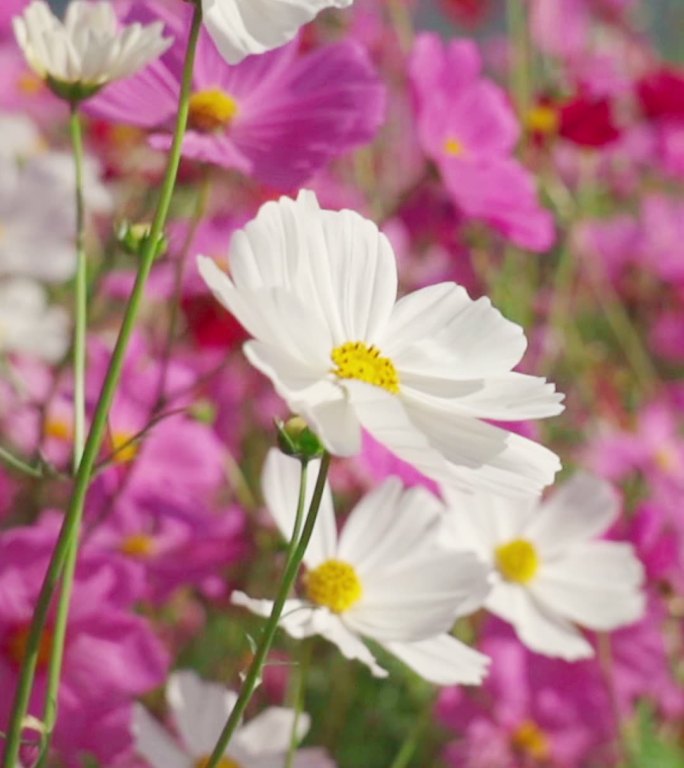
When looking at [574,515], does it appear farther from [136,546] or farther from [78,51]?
[78,51]

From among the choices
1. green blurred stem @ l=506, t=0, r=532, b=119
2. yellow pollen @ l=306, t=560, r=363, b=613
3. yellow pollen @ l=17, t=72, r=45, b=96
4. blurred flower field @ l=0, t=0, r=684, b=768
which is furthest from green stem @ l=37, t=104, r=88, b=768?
yellow pollen @ l=17, t=72, r=45, b=96

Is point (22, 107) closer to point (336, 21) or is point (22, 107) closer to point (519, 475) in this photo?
point (336, 21)

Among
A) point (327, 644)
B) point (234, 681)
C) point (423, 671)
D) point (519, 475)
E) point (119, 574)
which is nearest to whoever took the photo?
point (519, 475)

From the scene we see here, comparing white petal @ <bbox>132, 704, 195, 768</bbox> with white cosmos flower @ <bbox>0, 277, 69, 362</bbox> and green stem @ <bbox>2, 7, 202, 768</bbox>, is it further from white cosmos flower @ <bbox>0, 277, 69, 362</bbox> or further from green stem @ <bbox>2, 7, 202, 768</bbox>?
white cosmos flower @ <bbox>0, 277, 69, 362</bbox>

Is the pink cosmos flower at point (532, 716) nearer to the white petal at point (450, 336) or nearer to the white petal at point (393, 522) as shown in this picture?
the white petal at point (393, 522)

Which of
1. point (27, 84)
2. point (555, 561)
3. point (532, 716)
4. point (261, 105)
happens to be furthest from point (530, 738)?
point (27, 84)

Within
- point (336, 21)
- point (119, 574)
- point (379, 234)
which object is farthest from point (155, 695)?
point (336, 21)

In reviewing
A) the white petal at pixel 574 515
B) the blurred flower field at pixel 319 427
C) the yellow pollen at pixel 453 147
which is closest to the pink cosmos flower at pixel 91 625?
the blurred flower field at pixel 319 427
